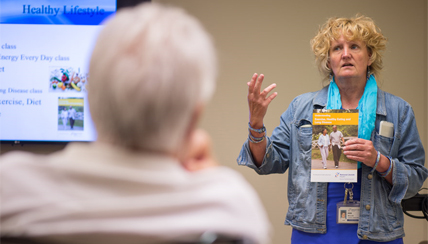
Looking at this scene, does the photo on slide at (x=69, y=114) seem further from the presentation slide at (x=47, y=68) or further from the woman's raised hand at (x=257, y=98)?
the woman's raised hand at (x=257, y=98)

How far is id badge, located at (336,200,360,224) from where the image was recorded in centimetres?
202

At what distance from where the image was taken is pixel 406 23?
11.3ft

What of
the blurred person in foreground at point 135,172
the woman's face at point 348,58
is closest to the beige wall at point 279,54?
the woman's face at point 348,58

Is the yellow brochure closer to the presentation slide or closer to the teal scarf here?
the teal scarf

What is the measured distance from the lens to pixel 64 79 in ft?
8.78

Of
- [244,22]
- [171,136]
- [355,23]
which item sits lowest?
[171,136]

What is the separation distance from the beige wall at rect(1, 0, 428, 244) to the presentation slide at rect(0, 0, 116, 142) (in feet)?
3.40

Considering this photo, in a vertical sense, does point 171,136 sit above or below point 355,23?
below

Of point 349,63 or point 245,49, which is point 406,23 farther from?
point 349,63

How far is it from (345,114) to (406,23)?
193 centimetres

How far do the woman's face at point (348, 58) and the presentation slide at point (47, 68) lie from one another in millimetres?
1570

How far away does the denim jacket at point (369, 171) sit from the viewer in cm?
199

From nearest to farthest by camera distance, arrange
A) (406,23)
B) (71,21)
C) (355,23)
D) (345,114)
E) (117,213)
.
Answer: (117,213), (345,114), (355,23), (71,21), (406,23)

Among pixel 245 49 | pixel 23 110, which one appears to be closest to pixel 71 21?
pixel 23 110
